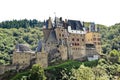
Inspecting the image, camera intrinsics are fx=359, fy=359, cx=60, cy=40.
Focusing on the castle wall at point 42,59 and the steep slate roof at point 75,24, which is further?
the steep slate roof at point 75,24

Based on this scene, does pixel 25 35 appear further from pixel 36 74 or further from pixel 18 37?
pixel 36 74

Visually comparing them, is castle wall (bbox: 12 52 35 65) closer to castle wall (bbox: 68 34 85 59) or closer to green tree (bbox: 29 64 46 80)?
green tree (bbox: 29 64 46 80)

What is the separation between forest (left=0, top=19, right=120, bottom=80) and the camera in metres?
57.8

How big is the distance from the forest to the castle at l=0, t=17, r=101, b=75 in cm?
310

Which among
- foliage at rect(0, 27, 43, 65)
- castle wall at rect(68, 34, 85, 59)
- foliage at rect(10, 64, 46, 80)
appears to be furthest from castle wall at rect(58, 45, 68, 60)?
foliage at rect(0, 27, 43, 65)

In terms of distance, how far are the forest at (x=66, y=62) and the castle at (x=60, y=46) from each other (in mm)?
3101

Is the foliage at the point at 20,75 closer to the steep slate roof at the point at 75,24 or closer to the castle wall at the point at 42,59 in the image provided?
the castle wall at the point at 42,59

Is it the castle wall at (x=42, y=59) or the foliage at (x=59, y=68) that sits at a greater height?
the castle wall at (x=42, y=59)

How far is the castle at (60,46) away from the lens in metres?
84.5

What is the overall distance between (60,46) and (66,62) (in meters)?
4.15

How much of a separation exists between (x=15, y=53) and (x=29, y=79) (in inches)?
394

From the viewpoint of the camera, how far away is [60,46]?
86625mm

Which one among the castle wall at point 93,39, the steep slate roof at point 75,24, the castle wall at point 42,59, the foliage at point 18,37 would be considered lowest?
the foliage at point 18,37

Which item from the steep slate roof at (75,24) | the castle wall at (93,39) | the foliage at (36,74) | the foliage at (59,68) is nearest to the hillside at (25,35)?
the castle wall at (93,39)
